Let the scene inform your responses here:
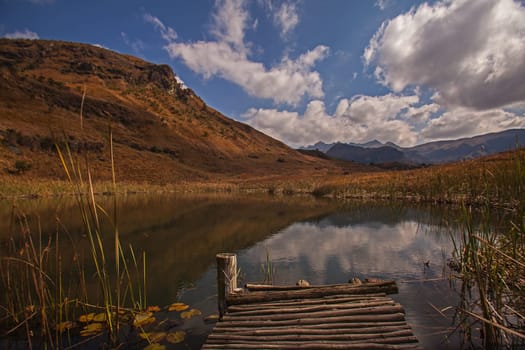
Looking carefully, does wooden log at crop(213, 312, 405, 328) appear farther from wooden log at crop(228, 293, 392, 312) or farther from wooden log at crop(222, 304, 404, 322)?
wooden log at crop(228, 293, 392, 312)

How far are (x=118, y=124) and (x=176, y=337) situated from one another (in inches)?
1913

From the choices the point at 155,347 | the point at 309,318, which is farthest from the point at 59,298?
the point at 309,318

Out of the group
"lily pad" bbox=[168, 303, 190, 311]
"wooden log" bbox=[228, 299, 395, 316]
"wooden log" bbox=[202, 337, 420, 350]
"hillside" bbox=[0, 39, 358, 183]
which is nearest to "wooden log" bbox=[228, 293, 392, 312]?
"wooden log" bbox=[228, 299, 395, 316]

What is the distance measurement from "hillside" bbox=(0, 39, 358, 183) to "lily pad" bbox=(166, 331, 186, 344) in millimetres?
21288

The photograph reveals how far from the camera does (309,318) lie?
139 inches

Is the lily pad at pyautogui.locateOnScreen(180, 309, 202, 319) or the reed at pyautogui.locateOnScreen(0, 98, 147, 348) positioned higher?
the reed at pyautogui.locateOnScreen(0, 98, 147, 348)

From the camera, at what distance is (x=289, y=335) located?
3215 mm

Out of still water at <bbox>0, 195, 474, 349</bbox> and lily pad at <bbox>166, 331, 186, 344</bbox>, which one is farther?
still water at <bbox>0, 195, 474, 349</bbox>

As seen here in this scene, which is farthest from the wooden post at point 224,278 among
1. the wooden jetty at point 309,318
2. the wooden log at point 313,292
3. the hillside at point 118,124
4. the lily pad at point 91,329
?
the hillside at point 118,124

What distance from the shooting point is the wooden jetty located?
307 centimetres


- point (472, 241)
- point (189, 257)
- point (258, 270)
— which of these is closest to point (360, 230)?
point (258, 270)

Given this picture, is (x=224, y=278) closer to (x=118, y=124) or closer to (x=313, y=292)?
(x=313, y=292)

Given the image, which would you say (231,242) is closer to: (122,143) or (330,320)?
(330,320)

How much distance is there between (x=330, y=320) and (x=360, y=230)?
7.91 metres
